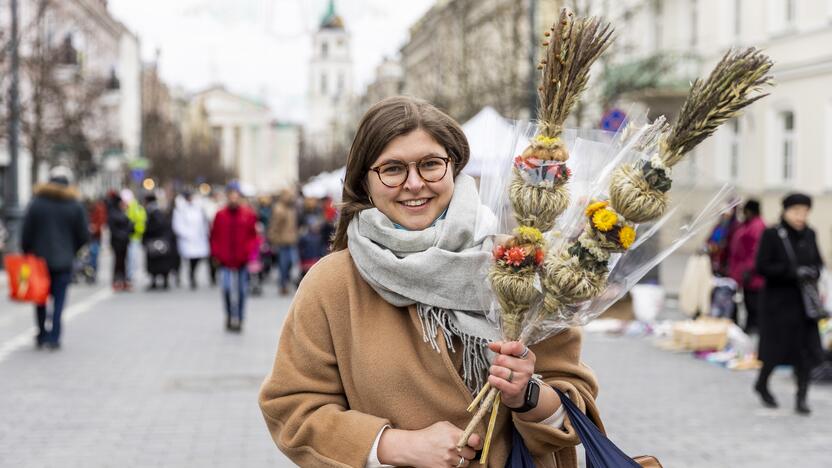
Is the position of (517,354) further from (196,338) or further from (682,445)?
(196,338)

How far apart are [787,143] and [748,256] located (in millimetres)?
15854

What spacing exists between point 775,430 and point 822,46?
19088 mm

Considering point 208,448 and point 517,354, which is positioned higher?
point 517,354

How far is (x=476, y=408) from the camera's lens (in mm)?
2607

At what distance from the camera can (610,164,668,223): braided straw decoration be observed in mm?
2467

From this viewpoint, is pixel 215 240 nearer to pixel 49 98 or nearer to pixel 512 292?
pixel 512 292

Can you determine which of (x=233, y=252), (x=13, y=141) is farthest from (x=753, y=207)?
(x=13, y=141)

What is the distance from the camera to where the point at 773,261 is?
897 centimetres

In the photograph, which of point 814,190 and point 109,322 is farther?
point 814,190

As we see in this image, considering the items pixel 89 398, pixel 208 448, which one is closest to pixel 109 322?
pixel 89 398

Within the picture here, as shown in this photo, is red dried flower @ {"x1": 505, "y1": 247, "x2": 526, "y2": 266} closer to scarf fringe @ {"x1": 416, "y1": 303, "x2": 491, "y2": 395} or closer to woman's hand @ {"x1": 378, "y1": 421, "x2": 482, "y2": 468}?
scarf fringe @ {"x1": 416, "y1": 303, "x2": 491, "y2": 395}

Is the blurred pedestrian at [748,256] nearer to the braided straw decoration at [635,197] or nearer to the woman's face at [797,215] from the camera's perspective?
the woman's face at [797,215]

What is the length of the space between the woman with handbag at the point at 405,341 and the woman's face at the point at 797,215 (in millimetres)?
6848

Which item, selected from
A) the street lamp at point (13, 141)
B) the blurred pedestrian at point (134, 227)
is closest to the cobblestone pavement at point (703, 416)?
the blurred pedestrian at point (134, 227)
